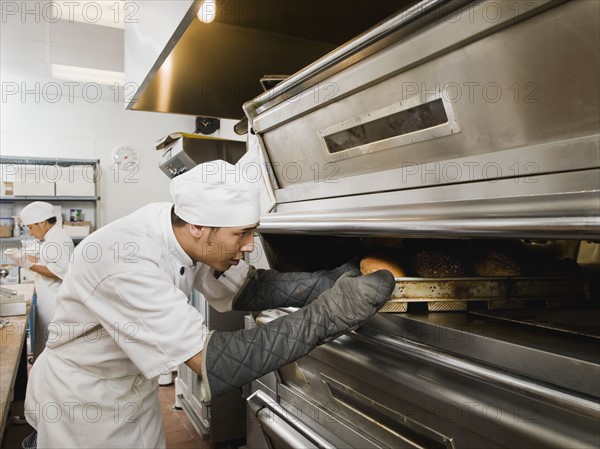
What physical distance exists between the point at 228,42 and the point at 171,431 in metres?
2.65

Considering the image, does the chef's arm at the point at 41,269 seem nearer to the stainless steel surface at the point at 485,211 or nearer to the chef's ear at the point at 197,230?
the chef's ear at the point at 197,230

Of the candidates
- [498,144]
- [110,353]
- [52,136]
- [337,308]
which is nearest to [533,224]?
[498,144]

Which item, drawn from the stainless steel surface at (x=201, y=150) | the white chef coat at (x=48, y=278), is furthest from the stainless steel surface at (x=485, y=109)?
the white chef coat at (x=48, y=278)

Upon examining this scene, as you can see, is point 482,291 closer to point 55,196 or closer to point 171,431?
point 171,431

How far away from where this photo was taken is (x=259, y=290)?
1.60m

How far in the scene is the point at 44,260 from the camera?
3.89 m

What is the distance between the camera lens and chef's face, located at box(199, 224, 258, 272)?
1.33 metres

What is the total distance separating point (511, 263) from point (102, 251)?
42.6 inches

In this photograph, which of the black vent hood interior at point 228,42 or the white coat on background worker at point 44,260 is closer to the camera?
the black vent hood interior at point 228,42

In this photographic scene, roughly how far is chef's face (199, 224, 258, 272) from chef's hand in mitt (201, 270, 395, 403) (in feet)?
1.02

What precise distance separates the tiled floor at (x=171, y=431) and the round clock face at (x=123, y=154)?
2948 mm

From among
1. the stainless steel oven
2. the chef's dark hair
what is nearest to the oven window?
the stainless steel oven

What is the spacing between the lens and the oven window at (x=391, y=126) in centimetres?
89

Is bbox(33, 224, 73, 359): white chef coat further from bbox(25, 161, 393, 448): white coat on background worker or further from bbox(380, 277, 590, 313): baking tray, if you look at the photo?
bbox(380, 277, 590, 313): baking tray
